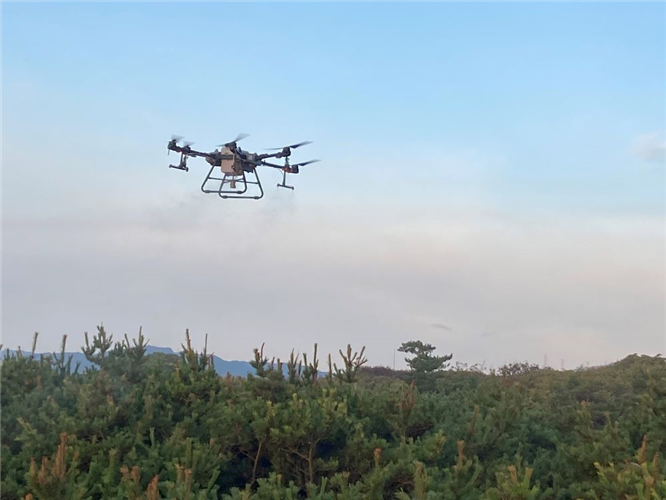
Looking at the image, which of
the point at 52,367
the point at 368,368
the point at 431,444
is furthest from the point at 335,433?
the point at 368,368

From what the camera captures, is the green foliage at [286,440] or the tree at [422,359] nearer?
the green foliage at [286,440]

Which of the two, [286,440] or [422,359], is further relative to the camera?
[422,359]

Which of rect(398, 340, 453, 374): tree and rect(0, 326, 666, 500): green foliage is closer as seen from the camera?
rect(0, 326, 666, 500): green foliage

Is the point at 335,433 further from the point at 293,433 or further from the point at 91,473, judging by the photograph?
the point at 91,473

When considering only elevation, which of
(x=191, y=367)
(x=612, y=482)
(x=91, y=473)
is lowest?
(x=91, y=473)
